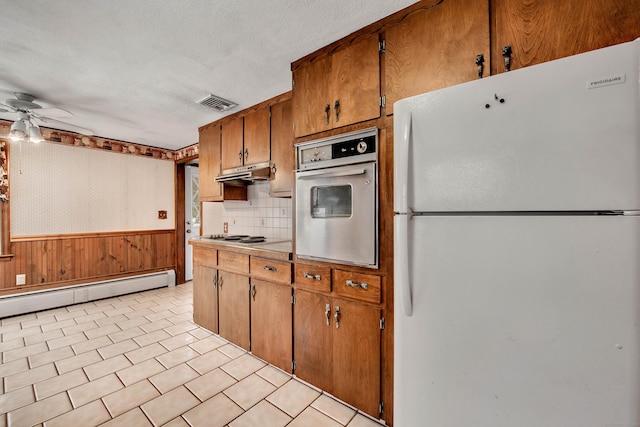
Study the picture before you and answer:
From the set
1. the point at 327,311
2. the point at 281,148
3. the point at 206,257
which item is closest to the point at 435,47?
the point at 281,148

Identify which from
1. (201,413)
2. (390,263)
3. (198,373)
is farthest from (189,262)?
(390,263)

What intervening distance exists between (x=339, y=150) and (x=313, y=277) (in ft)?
2.78

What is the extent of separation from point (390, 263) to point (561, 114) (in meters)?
0.95

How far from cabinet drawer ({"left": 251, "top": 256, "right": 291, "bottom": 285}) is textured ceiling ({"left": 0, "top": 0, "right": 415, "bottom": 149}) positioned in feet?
4.86

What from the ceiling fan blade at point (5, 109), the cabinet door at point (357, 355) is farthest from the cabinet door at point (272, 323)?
the ceiling fan blade at point (5, 109)

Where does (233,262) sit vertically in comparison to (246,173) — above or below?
below

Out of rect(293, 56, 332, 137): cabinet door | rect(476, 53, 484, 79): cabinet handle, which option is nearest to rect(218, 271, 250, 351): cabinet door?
rect(293, 56, 332, 137): cabinet door

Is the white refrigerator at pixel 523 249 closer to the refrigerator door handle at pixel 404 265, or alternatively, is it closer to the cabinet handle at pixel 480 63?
the refrigerator door handle at pixel 404 265

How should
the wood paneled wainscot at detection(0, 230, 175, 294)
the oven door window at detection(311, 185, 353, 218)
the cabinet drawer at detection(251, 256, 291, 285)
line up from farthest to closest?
the wood paneled wainscot at detection(0, 230, 175, 294), the cabinet drawer at detection(251, 256, 291, 285), the oven door window at detection(311, 185, 353, 218)

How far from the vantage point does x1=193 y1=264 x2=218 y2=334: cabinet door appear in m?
→ 2.73

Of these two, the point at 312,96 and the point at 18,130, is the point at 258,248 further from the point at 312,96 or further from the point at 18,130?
the point at 18,130

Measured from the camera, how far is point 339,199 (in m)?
1.80

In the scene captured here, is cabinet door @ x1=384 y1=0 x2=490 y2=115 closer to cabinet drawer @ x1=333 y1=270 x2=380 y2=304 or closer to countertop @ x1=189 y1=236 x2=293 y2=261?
cabinet drawer @ x1=333 y1=270 x2=380 y2=304

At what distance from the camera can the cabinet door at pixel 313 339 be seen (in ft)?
5.91
